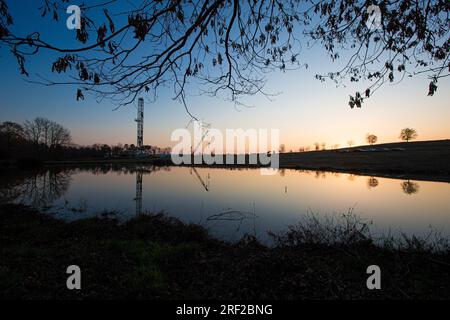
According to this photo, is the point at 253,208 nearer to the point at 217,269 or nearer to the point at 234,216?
the point at 234,216

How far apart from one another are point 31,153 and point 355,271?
8227 centimetres

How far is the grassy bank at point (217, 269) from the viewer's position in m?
4.71

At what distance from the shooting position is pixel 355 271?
5848mm

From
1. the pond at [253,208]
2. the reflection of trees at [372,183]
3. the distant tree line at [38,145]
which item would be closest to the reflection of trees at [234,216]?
the pond at [253,208]

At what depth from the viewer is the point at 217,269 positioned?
5965 millimetres

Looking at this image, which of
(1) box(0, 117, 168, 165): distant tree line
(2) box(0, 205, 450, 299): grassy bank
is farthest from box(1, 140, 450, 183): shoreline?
(2) box(0, 205, 450, 299): grassy bank

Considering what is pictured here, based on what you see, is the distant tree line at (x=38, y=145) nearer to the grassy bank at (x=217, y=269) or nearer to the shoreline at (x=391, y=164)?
the shoreline at (x=391, y=164)

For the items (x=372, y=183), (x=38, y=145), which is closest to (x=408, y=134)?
(x=372, y=183)

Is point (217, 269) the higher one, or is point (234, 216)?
point (217, 269)

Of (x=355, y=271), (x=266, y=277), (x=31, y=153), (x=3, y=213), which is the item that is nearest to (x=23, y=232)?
(x=3, y=213)

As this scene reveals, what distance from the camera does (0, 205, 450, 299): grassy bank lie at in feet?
15.5

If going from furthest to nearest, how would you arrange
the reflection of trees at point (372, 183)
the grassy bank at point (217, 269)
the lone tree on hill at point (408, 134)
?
the lone tree on hill at point (408, 134) < the reflection of trees at point (372, 183) < the grassy bank at point (217, 269)

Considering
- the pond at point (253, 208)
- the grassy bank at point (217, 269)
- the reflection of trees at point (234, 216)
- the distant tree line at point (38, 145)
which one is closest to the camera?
the grassy bank at point (217, 269)
